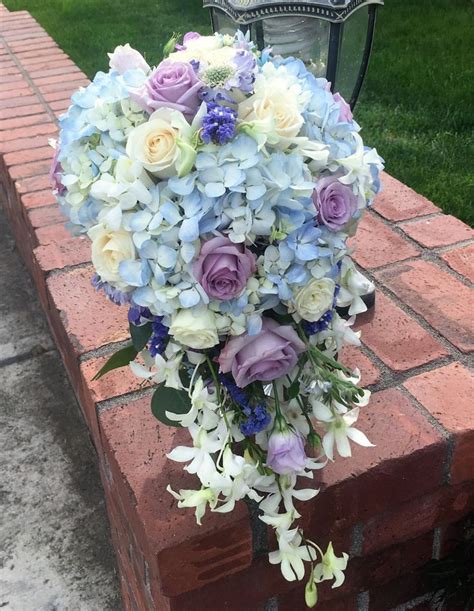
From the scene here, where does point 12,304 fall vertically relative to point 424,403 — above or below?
below

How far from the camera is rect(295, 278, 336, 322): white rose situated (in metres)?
0.98

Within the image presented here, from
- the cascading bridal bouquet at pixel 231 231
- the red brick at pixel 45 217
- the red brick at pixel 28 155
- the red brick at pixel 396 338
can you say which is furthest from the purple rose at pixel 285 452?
the red brick at pixel 28 155

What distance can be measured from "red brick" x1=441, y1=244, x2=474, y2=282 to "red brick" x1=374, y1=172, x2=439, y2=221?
0.74ft

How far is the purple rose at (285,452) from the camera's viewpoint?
40.8 inches

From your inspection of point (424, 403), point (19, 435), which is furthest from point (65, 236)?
point (424, 403)

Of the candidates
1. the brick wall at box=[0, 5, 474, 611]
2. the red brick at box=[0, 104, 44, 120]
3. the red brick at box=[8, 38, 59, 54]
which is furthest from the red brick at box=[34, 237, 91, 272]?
the red brick at box=[8, 38, 59, 54]

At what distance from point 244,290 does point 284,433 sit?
0.76 feet

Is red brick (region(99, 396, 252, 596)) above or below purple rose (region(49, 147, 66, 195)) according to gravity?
below

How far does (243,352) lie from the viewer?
1.00m

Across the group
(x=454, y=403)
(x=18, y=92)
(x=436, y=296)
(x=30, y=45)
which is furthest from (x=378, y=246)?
(x=30, y=45)

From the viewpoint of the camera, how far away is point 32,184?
244 centimetres

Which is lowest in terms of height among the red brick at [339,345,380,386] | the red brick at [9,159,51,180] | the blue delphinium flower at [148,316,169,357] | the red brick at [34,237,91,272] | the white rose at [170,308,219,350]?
the red brick at [9,159,51,180]

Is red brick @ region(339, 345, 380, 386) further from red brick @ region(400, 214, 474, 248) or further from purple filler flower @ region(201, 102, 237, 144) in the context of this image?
purple filler flower @ region(201, 102, 237, 144)

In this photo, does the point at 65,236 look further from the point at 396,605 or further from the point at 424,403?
the point at 396,605
